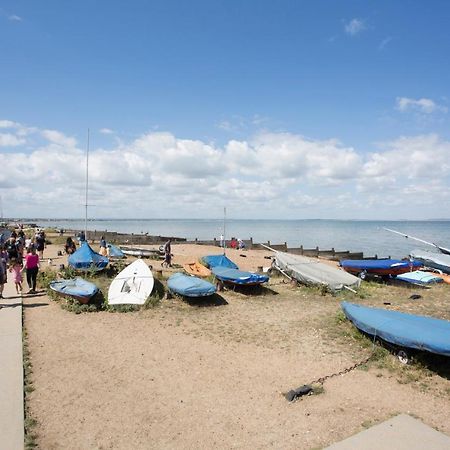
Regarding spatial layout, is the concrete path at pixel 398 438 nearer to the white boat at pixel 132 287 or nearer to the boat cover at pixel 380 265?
the white boat at pixel 132 287

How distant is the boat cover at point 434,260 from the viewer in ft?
81.6

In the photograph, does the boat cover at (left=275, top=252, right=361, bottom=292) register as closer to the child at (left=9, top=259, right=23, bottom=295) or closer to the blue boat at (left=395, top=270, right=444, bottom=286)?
the blue boat at (left=395, top=270, right=444, bottom=286)

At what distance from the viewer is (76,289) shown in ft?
45.7

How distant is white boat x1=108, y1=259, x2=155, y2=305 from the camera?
545 inches

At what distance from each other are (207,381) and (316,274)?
1070 cm

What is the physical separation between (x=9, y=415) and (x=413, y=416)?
7.40 metres

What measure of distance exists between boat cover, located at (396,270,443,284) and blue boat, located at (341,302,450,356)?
32.8ft

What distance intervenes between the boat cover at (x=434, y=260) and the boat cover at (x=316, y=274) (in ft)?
39.0

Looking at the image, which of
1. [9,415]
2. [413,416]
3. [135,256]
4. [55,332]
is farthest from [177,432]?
[135,256]

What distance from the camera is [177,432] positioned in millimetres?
6066

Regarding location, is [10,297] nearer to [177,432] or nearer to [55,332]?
[55,332]

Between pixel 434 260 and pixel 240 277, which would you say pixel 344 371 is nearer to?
pixel 240 277

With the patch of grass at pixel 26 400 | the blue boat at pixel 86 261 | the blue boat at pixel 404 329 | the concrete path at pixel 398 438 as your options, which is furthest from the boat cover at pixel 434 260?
the patch of grass at pixel 26 400

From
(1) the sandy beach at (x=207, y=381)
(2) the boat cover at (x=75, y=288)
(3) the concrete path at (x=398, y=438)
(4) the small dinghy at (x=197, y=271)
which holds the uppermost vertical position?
(2) the boat cover at (x=75, y=288)
